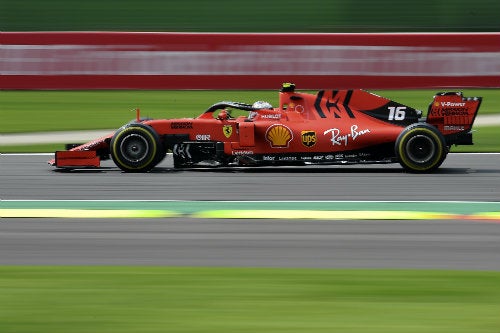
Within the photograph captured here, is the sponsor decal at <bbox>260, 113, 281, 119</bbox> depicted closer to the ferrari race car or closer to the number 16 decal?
the ferrari race car

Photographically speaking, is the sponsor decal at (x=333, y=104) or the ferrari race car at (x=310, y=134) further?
the sponsor decal at (x=333, y=104)

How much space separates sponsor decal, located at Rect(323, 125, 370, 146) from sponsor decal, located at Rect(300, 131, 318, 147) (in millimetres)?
149

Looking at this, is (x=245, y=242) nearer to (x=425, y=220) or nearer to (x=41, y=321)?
(x=425, y=220)

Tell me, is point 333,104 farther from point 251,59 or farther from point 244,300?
point 251,59

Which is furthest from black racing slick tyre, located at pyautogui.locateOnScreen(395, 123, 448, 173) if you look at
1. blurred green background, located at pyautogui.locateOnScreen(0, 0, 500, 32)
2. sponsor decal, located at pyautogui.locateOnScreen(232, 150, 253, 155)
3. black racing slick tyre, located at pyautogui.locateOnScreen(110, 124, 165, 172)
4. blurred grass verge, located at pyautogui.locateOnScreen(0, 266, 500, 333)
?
blurred green background, located at pyautogui.locateOnScreen(0, 0, 500, 32)

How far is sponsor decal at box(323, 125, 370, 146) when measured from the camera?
44.2ft

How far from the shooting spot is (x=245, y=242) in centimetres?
877

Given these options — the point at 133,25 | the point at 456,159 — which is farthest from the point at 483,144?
the point at 133,25

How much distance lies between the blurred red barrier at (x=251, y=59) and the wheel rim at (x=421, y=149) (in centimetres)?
867

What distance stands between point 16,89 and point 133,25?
15.5 ft

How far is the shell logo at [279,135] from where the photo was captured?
533 inches

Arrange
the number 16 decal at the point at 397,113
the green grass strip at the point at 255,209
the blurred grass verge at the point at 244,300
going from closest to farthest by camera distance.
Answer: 1. the blurred grass verge at the point at 244,300
2. the green grass strip at the point at 255,209
3. the number 16 decal at the point at 397,113

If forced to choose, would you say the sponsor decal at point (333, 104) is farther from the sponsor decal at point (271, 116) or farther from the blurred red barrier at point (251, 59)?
the blurred red barrier at point (251, 59)

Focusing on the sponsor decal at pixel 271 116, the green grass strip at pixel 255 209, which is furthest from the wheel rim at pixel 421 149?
the green grass strip at pixel 255 209
